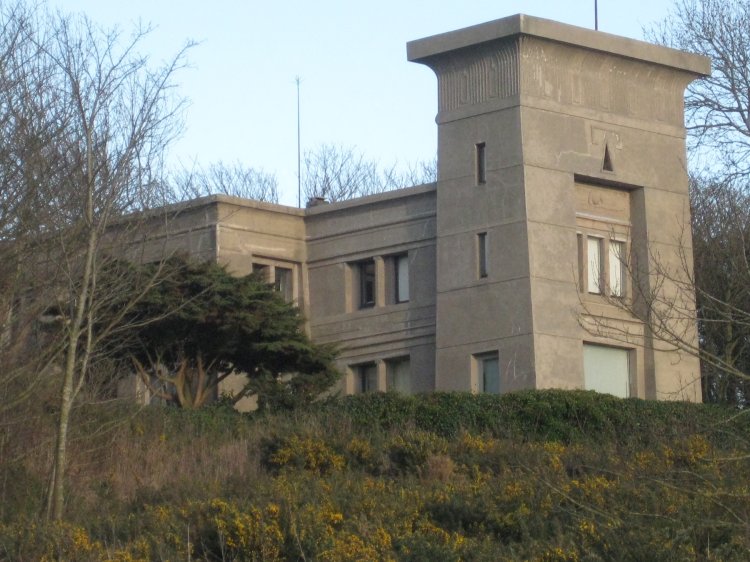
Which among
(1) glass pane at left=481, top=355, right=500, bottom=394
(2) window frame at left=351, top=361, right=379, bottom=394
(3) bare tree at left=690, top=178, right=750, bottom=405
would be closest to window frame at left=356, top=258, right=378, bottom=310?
(2) window frame at left=351, top=361, right=379, bottom=394

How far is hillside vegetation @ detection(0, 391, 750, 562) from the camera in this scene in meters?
17.4

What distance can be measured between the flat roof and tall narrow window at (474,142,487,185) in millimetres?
2304

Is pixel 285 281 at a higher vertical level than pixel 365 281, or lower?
higher

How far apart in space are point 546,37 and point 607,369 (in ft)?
24.9

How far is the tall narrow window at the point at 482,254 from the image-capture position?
124ft

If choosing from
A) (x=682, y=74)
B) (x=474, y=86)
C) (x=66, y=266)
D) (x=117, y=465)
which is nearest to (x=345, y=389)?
(x=474, y=86)

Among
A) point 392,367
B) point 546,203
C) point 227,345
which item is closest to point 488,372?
point 392,367

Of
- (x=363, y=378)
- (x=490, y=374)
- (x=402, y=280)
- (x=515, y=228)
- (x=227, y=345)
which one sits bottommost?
(x=490, y=374)

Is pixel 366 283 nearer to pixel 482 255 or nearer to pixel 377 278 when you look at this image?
pixel 377 278

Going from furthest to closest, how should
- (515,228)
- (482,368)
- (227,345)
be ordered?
1. (482,368)
2. (515,228)
3. (227,345)

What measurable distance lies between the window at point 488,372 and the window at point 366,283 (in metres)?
4.36

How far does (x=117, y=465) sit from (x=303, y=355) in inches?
391

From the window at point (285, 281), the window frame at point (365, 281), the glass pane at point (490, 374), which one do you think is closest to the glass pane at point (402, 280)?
the window frame at point (365, 281)

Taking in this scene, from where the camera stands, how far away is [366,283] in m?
41.3
